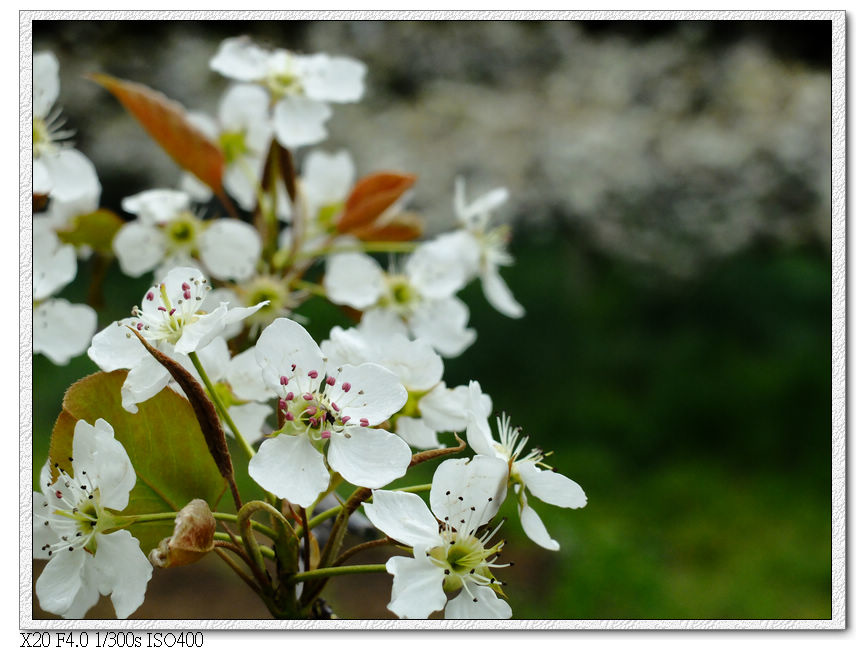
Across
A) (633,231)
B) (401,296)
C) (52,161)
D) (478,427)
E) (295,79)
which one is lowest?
(478,427)

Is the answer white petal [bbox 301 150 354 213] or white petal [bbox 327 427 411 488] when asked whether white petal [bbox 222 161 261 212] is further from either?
white petal [bbox 327 427 411 488]

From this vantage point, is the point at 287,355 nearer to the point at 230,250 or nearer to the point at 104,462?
the point at 104,462

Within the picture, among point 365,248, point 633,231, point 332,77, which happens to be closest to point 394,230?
point 365,248

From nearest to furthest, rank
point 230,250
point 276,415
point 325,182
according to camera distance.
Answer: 1. point 276,415
2. point 230,250
3. point 325,182

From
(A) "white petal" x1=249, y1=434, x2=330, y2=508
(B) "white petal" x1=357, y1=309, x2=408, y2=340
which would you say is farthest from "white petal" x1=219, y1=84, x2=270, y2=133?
(A) "white petal" x1=249, y1=434, x2=330, y2=508

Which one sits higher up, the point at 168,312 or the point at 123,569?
the point at 168,312

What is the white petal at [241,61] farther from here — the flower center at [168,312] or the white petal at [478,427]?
the white petal at [478,427]
